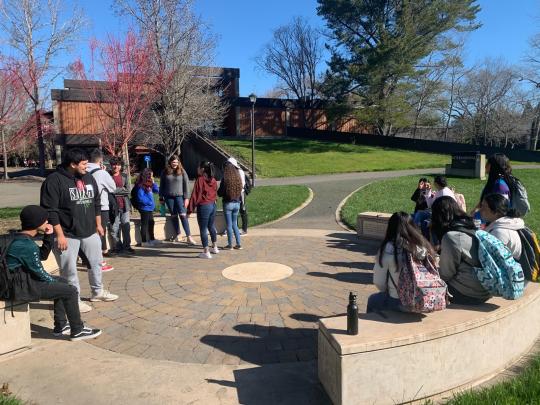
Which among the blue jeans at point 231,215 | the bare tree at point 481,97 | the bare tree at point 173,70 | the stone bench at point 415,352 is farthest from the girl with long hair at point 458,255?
the bare tree at point 481,97

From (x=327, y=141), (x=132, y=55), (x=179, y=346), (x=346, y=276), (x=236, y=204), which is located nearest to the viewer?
(x=179, y=346)

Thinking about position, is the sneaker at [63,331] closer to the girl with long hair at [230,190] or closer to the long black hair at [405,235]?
the long black hair at [405,235]

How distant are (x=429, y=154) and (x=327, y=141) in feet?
33.6

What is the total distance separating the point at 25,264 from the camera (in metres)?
3.93

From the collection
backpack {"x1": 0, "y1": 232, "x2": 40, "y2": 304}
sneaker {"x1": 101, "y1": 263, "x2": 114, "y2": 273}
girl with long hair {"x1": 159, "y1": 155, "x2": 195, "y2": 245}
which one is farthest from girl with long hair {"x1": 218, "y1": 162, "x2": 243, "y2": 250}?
backpack {"x1": 0, "y1": 232, "x2": 40, "y2": 304}

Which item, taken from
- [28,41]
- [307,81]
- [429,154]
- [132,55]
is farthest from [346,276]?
[307,81]

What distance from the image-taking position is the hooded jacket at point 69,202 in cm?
463

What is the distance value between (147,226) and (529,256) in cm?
656

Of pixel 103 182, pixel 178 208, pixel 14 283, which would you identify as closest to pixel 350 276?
pixel 178 208

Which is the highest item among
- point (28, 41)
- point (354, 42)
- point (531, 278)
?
point (354, 42)

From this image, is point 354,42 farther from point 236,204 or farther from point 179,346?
point 179,346

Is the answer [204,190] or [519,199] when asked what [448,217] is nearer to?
[519,199]

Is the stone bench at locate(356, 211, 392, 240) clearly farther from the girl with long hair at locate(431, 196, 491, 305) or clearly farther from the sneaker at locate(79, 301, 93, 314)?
the sneaker at locate(79, 301, 93, 314)

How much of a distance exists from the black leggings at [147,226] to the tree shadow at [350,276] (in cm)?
359
